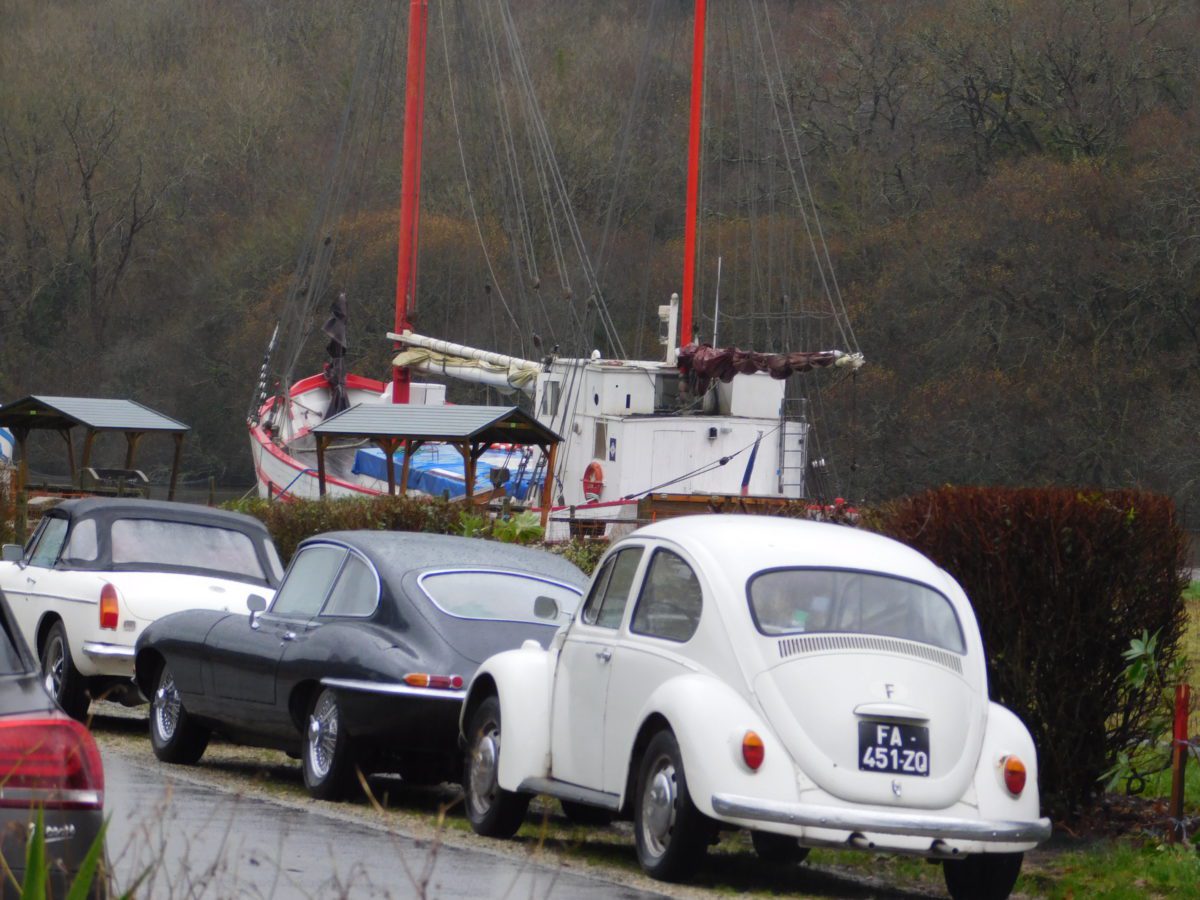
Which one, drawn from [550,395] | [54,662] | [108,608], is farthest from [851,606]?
[550,395]

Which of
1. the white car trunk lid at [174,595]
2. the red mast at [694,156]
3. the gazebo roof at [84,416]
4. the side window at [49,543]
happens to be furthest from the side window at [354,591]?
the red mast at [694,156]

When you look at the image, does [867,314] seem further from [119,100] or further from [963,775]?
[963,775]

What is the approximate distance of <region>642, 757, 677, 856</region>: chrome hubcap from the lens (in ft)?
27.2

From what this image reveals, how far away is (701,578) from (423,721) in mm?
2165

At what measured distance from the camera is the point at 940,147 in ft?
193

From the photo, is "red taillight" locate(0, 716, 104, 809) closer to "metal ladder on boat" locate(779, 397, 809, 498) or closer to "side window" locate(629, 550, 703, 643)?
"side window" locate(629, 550, 703, 643)

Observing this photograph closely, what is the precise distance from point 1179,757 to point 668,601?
260 cm

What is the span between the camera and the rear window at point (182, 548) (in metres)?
14.2

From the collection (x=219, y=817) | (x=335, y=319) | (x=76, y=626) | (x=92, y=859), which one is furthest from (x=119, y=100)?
(x=92, y=859)

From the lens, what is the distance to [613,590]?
9492 mm

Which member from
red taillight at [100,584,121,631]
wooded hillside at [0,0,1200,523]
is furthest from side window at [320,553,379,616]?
wooded hillside at [0,0,1200,523]

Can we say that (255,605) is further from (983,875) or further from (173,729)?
(983,875)

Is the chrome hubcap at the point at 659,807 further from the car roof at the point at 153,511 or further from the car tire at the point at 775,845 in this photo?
the car roof at the point at 153,511

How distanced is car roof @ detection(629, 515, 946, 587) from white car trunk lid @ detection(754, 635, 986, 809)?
466 mm
